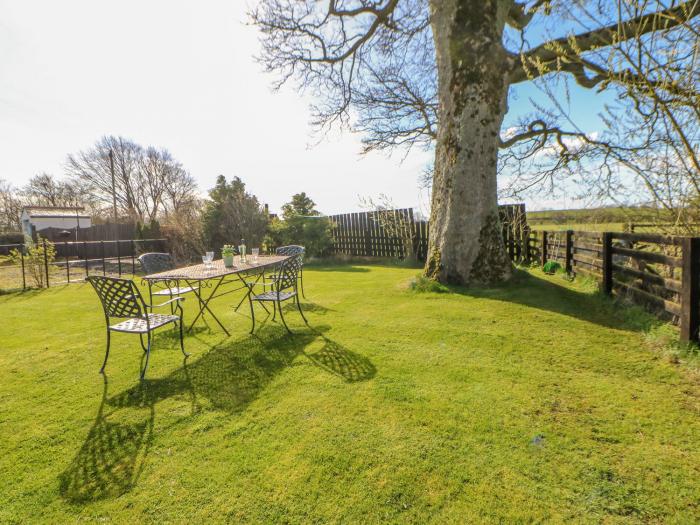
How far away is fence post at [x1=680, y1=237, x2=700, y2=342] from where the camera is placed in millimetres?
2691

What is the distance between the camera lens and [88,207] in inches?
986

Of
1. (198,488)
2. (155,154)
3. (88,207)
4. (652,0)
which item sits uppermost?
(155,154)

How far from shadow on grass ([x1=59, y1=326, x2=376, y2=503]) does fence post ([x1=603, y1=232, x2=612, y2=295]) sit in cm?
396

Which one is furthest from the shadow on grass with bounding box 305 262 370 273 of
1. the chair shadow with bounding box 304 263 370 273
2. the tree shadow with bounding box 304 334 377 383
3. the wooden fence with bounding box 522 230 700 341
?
the tree shadow with bounding box 304 334 377 383

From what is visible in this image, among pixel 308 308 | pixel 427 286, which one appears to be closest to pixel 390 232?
pixel 427 286

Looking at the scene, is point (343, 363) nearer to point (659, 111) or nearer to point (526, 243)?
point (659, 111)

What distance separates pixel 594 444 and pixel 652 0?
2272 millimetres

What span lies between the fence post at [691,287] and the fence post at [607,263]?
1942 millimetres

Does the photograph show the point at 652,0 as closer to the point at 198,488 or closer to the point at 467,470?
the point at 467,470

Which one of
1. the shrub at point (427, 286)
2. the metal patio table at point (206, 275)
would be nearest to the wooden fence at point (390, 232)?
the shrub at point (427, 286)

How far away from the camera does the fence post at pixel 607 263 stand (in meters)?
4.57

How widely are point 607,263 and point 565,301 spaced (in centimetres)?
79

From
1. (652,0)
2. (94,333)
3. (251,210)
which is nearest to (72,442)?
(94,333)

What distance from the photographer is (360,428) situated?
2.07m
